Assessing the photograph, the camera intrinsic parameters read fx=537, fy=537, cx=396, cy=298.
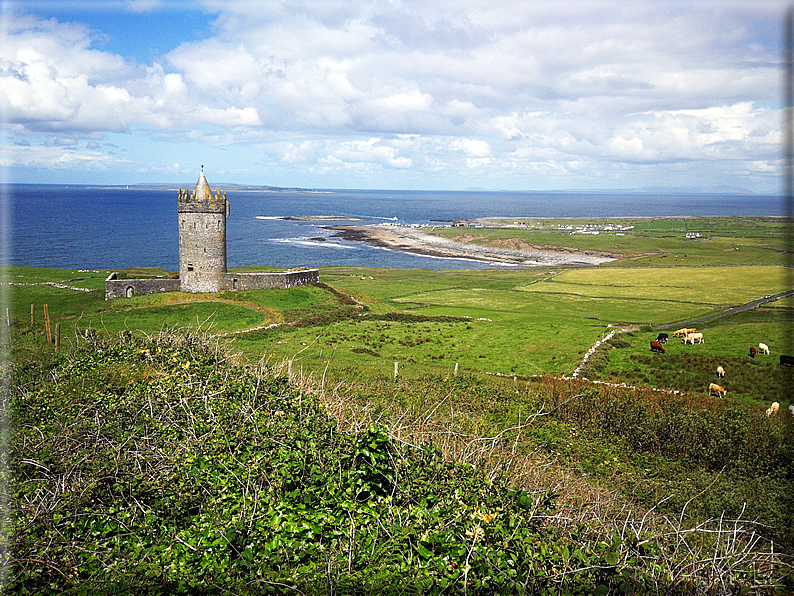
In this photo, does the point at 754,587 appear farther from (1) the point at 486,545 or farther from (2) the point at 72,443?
(2) the point at 72,443

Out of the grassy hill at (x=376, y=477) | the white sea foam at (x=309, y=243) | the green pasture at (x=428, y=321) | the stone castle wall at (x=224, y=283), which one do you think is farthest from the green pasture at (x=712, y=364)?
the white sea foam at (x=309, y=243)

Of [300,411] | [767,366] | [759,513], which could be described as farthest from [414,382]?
[767,366]

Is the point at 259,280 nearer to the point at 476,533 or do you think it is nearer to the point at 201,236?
the point at 201,236

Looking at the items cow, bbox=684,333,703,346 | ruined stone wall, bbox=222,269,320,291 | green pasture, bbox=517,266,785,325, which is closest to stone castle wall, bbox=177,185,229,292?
ruined stone wall, bbox=222,269,320,291

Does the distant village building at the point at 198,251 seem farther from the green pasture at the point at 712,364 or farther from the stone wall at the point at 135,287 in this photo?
the green pasture at the point at 712,364

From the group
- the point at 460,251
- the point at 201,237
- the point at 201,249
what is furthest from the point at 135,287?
the point at 460,251

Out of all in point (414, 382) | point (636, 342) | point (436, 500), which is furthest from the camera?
point (636, 342)
